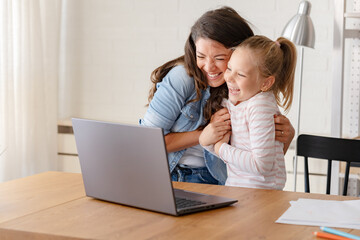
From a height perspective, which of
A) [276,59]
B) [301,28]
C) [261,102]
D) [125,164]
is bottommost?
[125,164]

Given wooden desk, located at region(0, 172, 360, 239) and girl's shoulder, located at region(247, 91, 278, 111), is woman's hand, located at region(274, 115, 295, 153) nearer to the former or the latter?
girl's shoulder, located at region(247, 91, 278, 111)

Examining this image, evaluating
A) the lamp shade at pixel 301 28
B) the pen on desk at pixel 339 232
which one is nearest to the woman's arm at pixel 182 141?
the pen on desk at pixel 339 232

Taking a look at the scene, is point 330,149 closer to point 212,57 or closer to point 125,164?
point 212,57

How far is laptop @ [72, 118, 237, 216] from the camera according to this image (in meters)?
1.15

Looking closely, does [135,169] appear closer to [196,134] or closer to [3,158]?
[196,134]

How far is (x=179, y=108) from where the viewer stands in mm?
1797

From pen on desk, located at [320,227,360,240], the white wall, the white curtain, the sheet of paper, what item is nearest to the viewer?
pen on desk, located at [320,227,360,240]

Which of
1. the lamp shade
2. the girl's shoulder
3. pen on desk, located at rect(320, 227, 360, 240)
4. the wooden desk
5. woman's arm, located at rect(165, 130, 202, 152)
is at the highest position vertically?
the lamp shade

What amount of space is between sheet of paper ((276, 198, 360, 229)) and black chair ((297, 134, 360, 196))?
48cm

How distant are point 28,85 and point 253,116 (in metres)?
2.00

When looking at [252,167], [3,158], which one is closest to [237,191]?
[252,167]

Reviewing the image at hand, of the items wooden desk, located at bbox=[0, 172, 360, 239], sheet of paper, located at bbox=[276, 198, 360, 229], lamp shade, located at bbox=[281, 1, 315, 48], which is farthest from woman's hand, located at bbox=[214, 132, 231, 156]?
lamp shade, located at bbox=[281, 1, 315, 48]

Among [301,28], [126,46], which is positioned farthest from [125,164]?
[126,46]

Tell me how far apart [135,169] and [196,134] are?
0.63m
